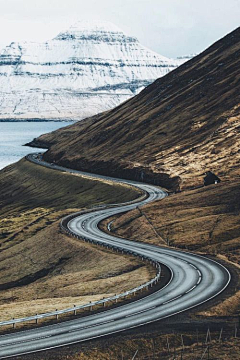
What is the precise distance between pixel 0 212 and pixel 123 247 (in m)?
68.2

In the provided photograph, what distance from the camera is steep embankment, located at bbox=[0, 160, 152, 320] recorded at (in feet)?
203

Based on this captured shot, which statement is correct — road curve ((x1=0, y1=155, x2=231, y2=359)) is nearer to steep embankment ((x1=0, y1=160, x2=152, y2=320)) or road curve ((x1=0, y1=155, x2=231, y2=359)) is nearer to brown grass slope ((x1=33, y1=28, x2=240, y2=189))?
steep embankment ((x1=0, y1=160, x2=152, y2=320))

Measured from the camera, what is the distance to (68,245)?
3386 inches

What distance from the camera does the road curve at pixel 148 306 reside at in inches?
1711

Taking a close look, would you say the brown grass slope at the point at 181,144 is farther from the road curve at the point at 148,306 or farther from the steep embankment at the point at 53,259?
the road curve at the point at 148,306

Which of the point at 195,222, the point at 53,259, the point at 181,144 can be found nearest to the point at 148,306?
the point at 53,259

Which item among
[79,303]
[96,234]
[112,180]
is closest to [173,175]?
[112,180]

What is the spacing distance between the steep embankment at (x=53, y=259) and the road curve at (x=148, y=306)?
4.09 m

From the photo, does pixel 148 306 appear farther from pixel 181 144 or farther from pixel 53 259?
pixel 181 144

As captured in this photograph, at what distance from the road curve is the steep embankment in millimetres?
4092

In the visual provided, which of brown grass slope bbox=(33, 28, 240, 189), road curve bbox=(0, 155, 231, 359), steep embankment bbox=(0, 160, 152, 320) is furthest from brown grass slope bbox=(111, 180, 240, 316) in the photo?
brown grass slope bbox=(33, 28, 240, 189)

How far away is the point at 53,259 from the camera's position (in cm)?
8381

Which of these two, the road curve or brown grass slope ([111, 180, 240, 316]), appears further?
brown grass slope ([111, 180, 240, 316])

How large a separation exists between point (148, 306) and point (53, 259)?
1332 inches
